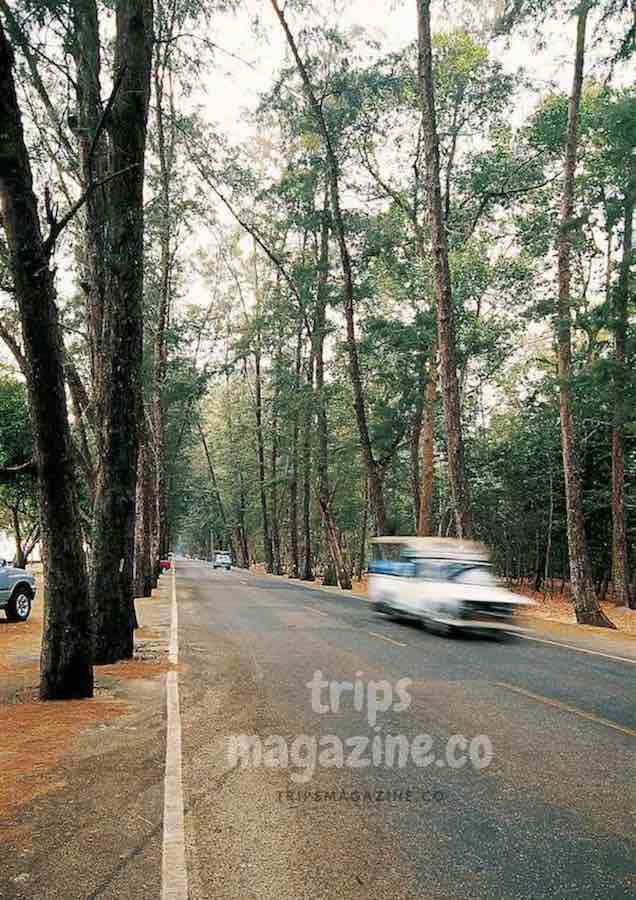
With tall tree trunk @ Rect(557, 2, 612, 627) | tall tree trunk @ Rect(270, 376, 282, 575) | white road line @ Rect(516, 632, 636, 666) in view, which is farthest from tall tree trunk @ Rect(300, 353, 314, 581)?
white road line @ Rect(516, 632, 636, 666)

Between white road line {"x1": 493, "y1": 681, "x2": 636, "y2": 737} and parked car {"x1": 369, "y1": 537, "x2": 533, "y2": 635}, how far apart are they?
4121 millimetres

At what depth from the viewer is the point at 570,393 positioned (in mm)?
19234

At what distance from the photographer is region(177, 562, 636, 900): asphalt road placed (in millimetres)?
3885

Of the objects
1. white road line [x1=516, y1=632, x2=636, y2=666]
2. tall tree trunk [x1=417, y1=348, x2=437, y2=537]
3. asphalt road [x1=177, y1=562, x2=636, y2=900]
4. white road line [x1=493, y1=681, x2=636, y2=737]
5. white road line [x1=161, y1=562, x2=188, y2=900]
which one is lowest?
white road line [x1=516, y1=632, x2=636, y2=666]

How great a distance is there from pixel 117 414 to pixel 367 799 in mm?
6776

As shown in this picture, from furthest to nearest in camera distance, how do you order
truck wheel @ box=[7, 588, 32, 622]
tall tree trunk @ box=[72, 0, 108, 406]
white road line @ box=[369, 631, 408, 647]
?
truck wheel @ box=[7, 588, 32, 622]
white road line @ box=[369, 631, 408, 647]
tall tree trunk @ box=[72, 0, 108, 406]

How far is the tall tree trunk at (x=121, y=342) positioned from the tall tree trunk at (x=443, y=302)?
1095cm

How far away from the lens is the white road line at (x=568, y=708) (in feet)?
23.2

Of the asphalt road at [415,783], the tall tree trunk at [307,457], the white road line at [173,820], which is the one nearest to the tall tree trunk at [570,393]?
the asphalt road at [415,783]

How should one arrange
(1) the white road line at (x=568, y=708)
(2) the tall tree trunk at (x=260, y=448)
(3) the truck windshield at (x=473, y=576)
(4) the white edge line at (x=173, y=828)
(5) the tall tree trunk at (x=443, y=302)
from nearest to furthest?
(4) the white edge line at (x=173, y=828)
(1) the white road line at (x=568, y=708)
(3) the truck windshield at (x=473, y=576)
(5) the tall tree trunk at (x=443, y=302)
(2) the tall tree trunk at (x=260, y=448)

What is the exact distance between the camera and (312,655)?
11383 millimetres

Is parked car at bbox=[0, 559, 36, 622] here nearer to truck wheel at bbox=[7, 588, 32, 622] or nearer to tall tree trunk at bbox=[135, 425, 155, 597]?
truck wheel at bbox=[7, 588, 32, 622]

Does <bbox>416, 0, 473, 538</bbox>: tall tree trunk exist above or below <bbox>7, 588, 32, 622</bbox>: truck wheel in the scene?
above

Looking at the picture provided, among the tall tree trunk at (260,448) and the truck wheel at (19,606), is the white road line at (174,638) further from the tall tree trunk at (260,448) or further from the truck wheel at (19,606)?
the tall tree trunk at (260,448)
